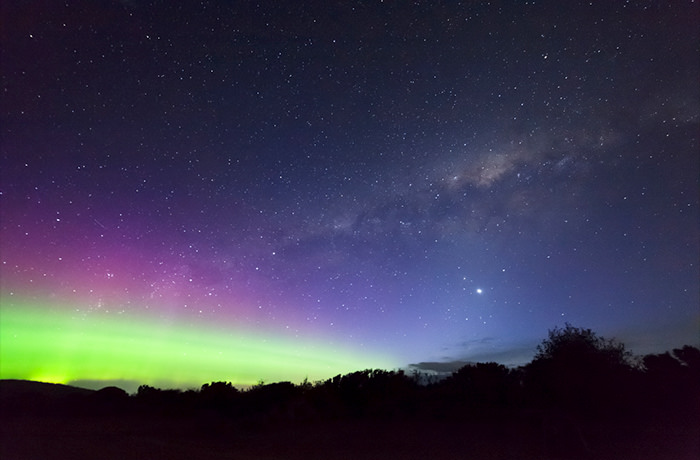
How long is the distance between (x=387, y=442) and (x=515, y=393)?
13.7 metres

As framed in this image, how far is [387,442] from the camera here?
2608 centimetres

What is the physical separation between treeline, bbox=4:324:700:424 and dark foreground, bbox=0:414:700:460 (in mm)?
3068

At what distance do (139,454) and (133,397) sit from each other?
4052 centimetres

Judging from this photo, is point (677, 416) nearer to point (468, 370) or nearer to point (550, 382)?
point (550, 382)

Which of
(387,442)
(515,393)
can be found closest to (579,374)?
(515,393)

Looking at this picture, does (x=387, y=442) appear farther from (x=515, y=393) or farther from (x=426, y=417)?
(x=515, y=393)

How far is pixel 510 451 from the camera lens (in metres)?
23.2

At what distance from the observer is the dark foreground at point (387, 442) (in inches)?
844

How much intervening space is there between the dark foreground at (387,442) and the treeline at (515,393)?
3.07 metres

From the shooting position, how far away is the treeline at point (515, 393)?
1226 inches

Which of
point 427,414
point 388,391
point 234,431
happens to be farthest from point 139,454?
point 388,391

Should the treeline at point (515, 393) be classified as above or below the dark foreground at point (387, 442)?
above

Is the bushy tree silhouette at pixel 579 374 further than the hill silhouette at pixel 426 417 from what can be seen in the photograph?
Yes

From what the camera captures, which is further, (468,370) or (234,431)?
(468,370)
